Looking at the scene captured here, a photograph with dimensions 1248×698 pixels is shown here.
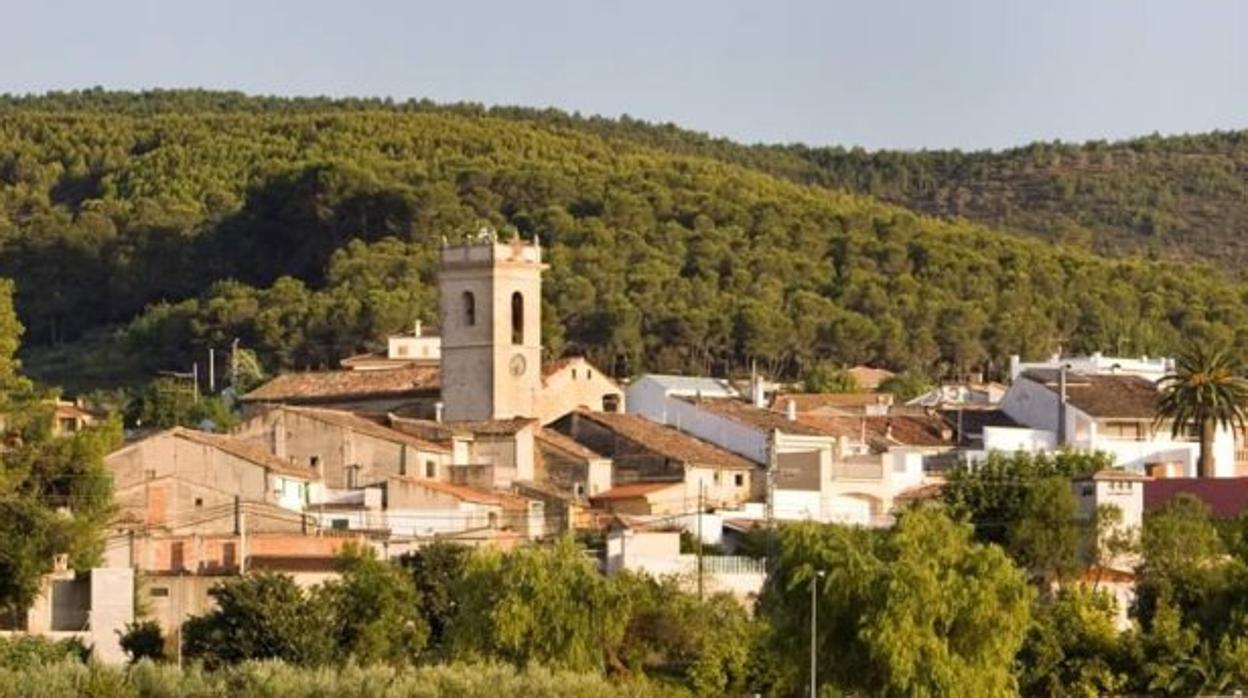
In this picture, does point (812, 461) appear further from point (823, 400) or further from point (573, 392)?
point (823, 400)

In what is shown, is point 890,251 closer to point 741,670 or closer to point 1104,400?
point 1104,400

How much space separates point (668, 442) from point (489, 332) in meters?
6.22

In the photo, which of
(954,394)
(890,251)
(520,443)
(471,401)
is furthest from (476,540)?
(890,251)

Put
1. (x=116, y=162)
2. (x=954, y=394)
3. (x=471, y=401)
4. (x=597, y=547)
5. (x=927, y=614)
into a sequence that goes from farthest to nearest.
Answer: (x=116, y=162) < (x=954, y=394) < (x=471, y=401) < (x=597, y=547) < (x=927, y=614)

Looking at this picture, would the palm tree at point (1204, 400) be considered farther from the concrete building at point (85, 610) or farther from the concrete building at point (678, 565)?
the concrete building at point (85, 610)

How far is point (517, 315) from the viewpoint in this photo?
8238 cm

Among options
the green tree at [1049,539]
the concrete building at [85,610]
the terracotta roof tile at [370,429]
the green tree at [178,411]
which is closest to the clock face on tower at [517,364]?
the terracotta roof tile at [370,429]

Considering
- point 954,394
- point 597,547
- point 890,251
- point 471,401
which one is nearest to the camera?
point 597,547

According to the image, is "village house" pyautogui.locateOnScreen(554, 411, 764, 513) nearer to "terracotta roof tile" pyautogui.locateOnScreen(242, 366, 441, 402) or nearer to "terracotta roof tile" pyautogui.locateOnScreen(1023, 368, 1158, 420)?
"terracotta roof tile" pyautogui.locateOnScreen(242, 366, 441, 402)

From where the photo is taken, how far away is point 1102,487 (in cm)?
6894

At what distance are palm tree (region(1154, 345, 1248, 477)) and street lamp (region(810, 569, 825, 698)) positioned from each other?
891 inches

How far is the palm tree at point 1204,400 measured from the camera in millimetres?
78250

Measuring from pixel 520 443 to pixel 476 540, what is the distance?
8.43 meters

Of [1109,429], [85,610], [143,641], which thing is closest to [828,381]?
[1109,429]
